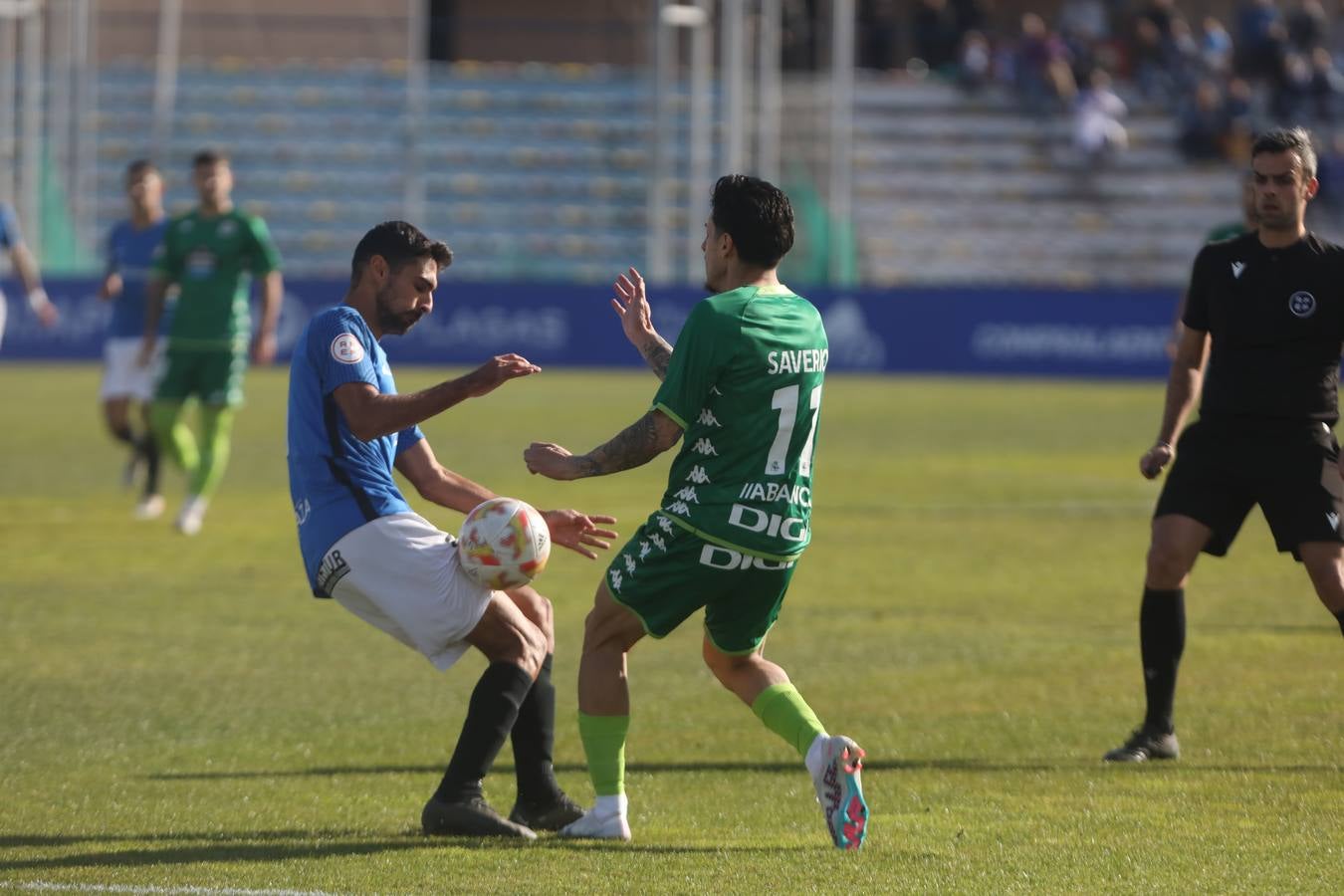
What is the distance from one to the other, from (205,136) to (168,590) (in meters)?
27.4

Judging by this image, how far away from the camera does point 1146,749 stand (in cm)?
742

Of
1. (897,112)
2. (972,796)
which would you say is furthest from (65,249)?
(972,796)

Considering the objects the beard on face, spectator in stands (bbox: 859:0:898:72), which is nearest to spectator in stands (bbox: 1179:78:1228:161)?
spectator in stands (bbox: 859:0:898:72)

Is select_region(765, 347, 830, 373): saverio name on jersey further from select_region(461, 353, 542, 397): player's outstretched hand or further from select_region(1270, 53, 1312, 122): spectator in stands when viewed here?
select_region(1270, 53, 1312, 122): spectator in stands

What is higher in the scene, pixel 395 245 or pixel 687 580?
pixel 395 245

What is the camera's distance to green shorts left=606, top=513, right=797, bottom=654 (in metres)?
5.99

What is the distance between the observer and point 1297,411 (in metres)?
7.18

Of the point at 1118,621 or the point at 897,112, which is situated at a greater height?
the point at 897,112

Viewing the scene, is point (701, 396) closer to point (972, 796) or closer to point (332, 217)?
point (972, 796)

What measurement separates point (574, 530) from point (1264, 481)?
2.55m

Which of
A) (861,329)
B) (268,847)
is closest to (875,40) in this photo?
(861,329)

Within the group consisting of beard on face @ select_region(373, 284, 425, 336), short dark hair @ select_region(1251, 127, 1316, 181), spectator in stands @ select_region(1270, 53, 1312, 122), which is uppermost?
spectator in stands @ select_region(1270, 53, 1312, 122)

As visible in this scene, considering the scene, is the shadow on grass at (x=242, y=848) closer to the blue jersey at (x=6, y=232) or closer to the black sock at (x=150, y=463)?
the black sock at (x=150, y=463)

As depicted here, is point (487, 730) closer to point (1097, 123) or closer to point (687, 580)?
point (687, 580)
